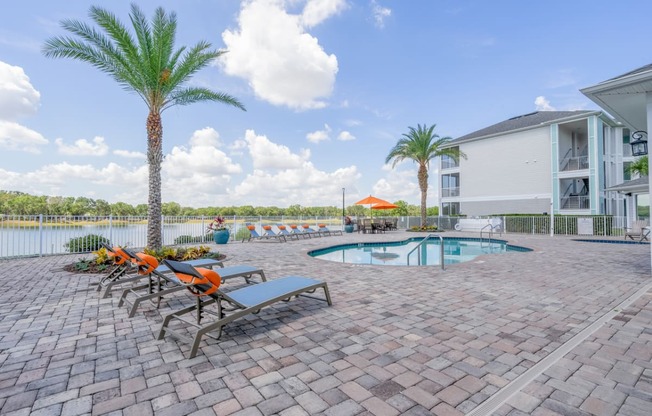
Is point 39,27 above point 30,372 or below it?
above

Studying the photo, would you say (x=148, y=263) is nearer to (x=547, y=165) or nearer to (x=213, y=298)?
(x=213, y=298)

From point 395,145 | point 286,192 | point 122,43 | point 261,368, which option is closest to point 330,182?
point 286,192

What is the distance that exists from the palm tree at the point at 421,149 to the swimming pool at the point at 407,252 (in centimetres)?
592

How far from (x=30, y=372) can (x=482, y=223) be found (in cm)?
2220

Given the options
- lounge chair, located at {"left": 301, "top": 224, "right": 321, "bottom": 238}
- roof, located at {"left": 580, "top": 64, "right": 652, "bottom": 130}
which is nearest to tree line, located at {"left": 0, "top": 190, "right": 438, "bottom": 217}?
lounge chair, located at {"left": 301, "top": 224, "right": 321, "bottom": 238}

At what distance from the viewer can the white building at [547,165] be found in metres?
19.7

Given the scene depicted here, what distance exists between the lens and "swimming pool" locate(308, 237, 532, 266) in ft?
33.3

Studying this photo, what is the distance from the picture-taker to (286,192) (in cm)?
2420

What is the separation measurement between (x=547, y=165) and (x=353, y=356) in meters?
25.2

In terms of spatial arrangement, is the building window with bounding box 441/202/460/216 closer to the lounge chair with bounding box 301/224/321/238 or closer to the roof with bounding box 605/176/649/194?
the lounge chair with bounding box 301/224/321/238

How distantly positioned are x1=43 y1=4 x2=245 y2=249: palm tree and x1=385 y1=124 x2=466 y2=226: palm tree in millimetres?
15133

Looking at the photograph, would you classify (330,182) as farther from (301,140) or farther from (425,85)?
(425,85)

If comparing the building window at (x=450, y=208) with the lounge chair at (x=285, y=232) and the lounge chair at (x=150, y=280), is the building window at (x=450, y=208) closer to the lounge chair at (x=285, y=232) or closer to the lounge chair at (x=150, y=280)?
the lounge chair at (x=285, y=232)

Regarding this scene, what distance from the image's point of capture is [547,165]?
71.1ft
